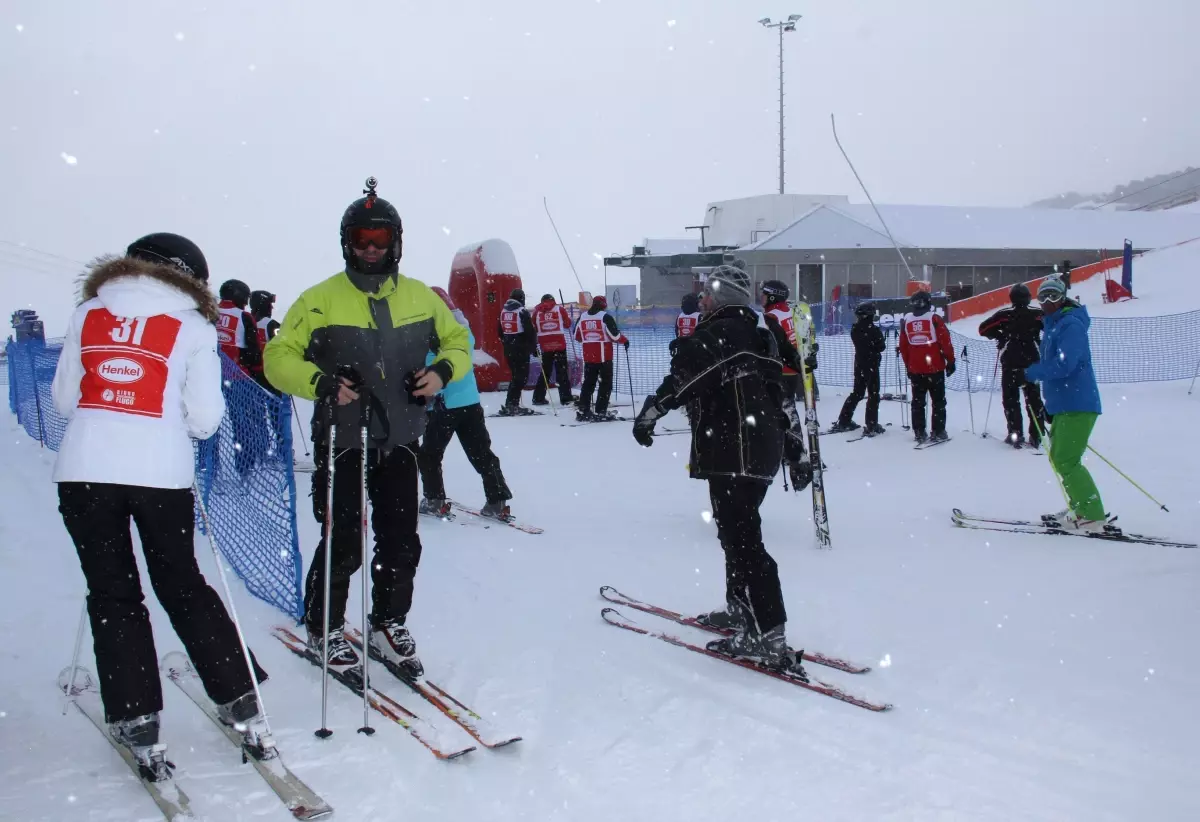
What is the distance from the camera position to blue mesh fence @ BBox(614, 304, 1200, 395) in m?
13.6

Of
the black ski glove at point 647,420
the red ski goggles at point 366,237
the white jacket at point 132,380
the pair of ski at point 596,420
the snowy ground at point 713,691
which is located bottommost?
the snowy ground at point 713,691

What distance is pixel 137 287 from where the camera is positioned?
2.69 metres

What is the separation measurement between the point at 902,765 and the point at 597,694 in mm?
1146

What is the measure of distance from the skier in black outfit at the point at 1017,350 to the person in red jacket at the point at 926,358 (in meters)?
0.57

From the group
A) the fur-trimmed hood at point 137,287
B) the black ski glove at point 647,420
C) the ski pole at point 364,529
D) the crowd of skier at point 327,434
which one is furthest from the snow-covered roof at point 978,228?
the fur-trimmed hood at point 137,287

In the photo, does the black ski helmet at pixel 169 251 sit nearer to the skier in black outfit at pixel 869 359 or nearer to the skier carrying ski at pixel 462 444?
the skier carrying ski at pixel 462 444

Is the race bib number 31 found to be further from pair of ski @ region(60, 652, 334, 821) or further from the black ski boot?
pair of ski @ region(60, 652, 334, 821)

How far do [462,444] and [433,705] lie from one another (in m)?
3.38

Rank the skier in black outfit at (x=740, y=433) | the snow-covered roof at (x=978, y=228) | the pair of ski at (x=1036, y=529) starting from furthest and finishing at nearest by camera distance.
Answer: the snow-covered roof at (x=978, y=228)
the pair of ski at (x=1036, y=529)
the skier in black outfit at (x=740, y=433)

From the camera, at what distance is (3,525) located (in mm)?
6156

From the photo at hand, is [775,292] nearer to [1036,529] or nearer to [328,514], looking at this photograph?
[1036,529]

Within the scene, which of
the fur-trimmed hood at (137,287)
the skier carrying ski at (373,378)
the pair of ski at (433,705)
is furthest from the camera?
the skier carrying ski at (373,378)

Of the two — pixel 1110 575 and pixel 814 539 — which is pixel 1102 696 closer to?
pixel 1110 575

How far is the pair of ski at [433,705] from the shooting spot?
2.97 meters
